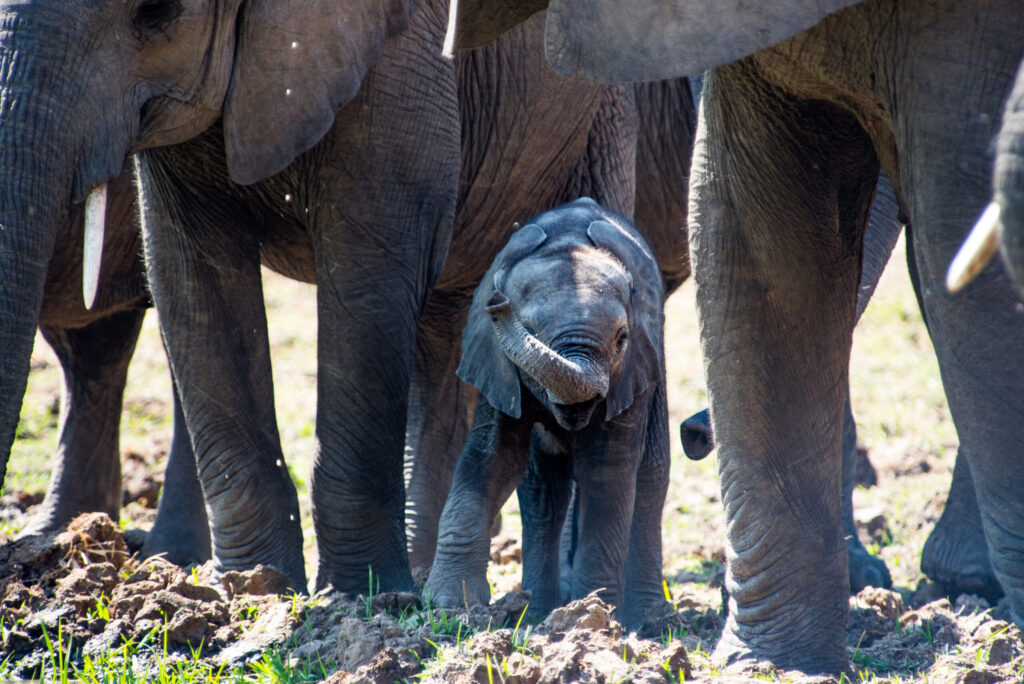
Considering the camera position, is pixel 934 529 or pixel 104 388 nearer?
pixel 934 529

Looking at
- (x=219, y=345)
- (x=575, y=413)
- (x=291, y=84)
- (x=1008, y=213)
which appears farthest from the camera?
(x=219, y=345)

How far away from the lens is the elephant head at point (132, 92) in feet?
10.1

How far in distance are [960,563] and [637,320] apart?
130cm

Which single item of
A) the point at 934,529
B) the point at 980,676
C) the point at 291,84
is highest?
the point at 291,84

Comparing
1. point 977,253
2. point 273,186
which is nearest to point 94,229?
point 273,186

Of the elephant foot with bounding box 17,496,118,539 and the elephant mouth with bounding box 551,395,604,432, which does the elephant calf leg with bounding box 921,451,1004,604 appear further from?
the elephant foot with bounding box 17,496,118,539

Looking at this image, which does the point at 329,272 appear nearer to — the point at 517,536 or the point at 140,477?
the point at 517,536

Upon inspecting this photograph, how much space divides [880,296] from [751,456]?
7.10 meters

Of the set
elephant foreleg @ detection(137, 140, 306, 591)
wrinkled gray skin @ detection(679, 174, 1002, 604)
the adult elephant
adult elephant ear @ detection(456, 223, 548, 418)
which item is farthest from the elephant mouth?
elephant foreleg @ detection(137, 140, 306, 591)

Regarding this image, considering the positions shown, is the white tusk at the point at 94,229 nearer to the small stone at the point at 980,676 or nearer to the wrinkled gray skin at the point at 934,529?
the wrinkled gray skin at the point at 934,529

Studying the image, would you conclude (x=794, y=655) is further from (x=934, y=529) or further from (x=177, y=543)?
(x=177, y=543)

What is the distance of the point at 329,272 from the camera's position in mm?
3850

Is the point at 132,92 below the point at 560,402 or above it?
above

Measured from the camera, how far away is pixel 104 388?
547 cm
